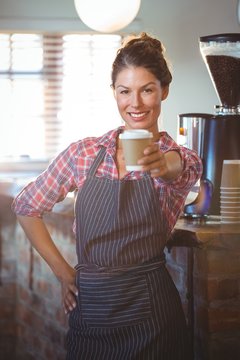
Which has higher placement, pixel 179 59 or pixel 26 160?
pixel 179 59

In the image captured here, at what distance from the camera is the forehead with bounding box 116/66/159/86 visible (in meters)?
1.66

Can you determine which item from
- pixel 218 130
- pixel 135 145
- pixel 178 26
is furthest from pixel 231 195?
pixel 178 26

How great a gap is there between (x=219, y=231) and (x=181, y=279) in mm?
227

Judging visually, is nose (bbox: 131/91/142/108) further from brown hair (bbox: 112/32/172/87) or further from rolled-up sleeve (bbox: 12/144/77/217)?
rolled-up sleeve (bbox: 12/144/77/217)

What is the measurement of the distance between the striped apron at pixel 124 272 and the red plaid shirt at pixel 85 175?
0.03m

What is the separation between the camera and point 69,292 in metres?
1.72

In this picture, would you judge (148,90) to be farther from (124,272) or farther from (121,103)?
A: (124,272)

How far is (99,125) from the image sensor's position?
20.4 feet

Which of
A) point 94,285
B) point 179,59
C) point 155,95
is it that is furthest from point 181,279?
A: point 179,59

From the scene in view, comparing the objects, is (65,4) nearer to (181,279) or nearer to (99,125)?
(99,125)

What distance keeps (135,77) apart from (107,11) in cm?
293

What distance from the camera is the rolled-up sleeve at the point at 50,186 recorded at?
5.59 feet

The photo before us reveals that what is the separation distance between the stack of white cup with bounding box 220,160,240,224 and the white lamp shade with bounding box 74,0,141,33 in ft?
8.58

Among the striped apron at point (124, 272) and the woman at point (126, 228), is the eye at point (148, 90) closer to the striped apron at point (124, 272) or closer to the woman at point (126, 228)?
the woman at point (126, 228)
